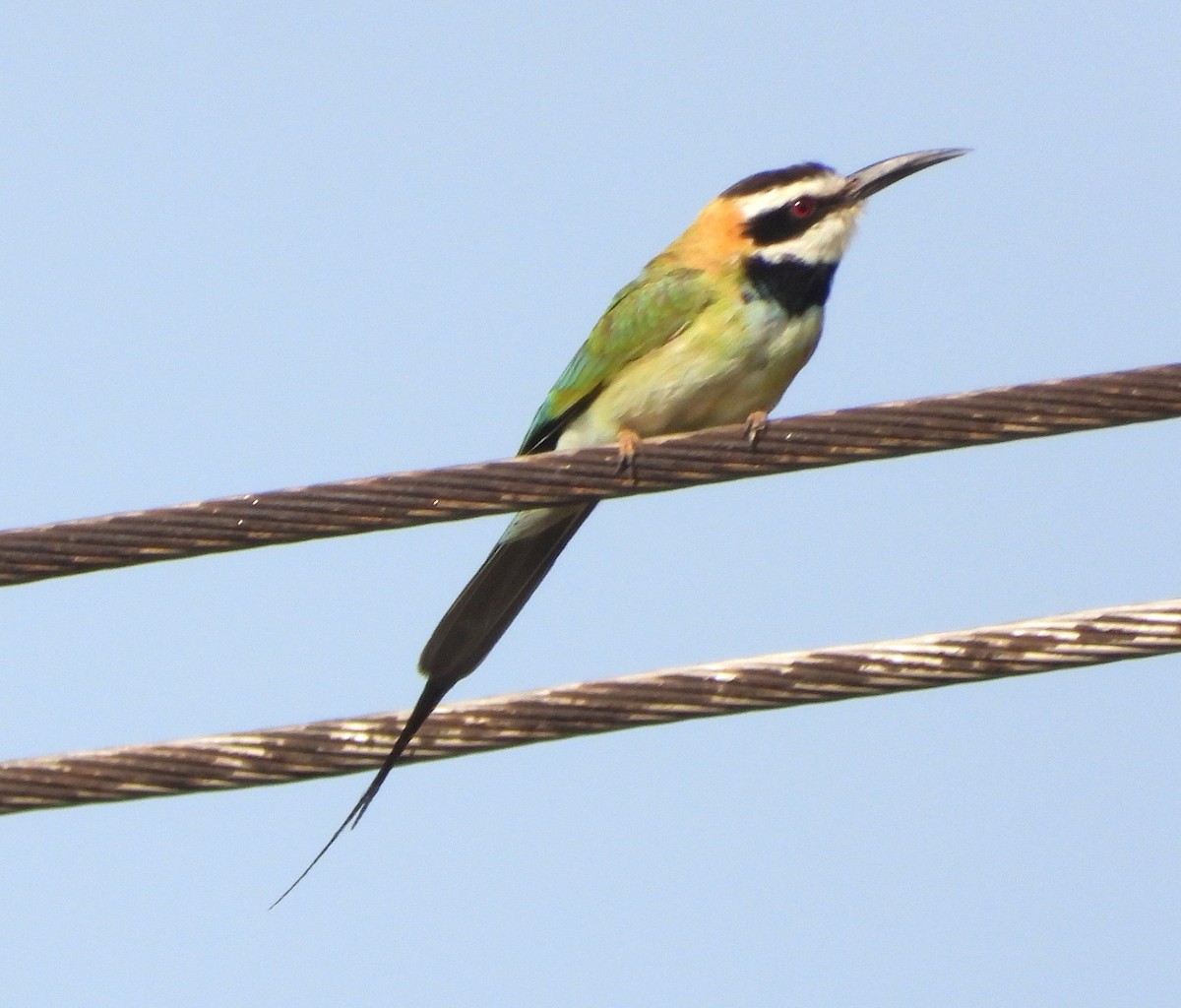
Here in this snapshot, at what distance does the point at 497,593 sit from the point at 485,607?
0.09 metres

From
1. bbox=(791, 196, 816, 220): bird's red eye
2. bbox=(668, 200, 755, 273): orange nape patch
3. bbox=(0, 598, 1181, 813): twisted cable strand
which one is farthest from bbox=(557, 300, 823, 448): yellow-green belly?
bbox=(0, 598, 1181, 813): twisted cable strand

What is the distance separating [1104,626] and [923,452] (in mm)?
364

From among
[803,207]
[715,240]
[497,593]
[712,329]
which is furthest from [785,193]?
[497,593]

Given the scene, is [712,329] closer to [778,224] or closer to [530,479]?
[778,224]

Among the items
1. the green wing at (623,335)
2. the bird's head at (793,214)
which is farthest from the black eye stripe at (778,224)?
the green wing at (623,335)

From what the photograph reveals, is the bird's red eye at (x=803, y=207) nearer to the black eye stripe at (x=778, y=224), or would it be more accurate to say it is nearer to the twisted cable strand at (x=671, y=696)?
the black eye stripe at (x=778, y=224)

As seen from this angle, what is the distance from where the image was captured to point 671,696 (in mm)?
2689

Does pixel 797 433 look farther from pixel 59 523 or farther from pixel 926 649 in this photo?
pixel 59 523

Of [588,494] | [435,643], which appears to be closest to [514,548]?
[435,643]

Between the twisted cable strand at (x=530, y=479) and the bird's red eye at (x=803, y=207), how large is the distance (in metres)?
1.97

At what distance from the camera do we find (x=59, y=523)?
2.61 meters

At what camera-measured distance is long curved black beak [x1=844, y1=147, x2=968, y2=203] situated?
15.4 feet

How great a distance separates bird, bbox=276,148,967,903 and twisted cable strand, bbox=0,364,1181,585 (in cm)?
120

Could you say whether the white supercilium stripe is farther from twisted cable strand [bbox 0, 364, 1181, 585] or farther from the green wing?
twisted cable strand [bbox 0, 364, 1181, 585]
